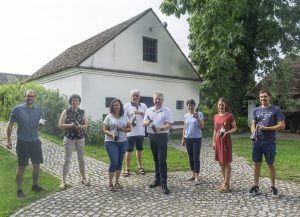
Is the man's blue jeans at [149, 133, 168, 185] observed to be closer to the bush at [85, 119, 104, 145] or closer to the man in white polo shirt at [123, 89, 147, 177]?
the man in white polo shirt at [123, 89, 147, 177]

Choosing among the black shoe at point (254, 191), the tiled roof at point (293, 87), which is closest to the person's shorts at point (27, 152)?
the black shoe at point (254, 191)

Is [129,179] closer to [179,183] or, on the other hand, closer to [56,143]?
[179,183]

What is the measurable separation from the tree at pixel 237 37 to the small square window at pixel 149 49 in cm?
290

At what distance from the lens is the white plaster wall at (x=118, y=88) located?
16.5m

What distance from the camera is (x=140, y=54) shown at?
61.4ft

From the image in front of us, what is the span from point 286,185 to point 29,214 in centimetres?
534

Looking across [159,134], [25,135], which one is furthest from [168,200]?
[25,135]

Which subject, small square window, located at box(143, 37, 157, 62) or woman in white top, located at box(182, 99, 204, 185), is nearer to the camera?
woman in white top, located at box(182, 99, 204, 185)

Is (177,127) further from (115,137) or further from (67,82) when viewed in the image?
(115,137)

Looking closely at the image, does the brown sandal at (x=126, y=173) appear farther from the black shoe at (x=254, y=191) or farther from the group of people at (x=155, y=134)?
the black shoe at (x=254, y=191)

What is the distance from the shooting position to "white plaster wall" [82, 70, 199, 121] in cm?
1653

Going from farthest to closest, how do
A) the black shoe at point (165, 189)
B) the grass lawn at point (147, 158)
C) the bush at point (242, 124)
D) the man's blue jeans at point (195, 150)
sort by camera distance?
the bush at point (242, 124) → the grass lawn at point (147, 158) → the man's blue jeans at point (195, 150) → the black shoe at point (165, 189)

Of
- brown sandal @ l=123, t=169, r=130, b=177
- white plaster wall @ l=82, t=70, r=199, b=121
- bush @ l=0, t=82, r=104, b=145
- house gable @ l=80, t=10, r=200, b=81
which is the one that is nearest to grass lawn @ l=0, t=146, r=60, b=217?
brown sandal @ l=123, t=169, r=130, b=177

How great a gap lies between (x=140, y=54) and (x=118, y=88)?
2.46m
